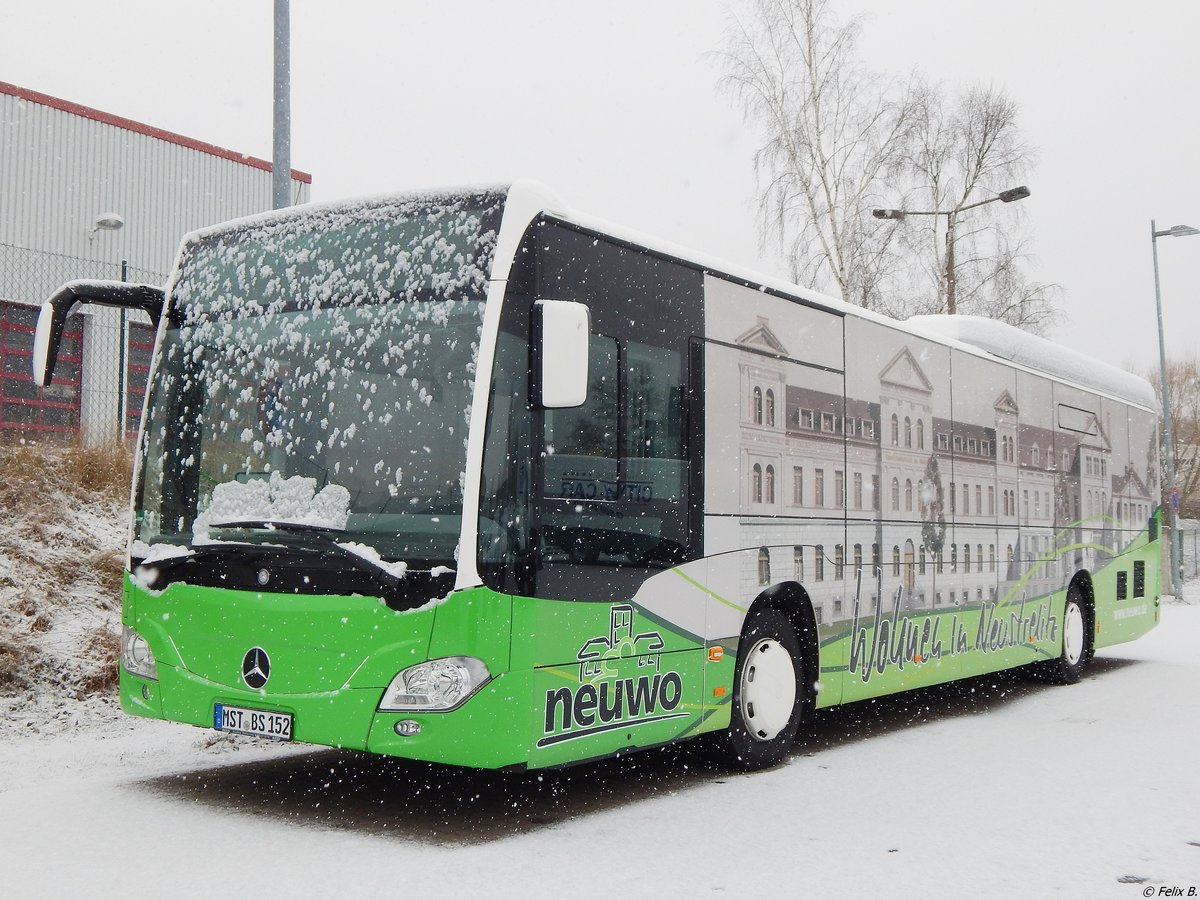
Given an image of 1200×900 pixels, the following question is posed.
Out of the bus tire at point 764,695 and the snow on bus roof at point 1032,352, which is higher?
the snow on bus roof at point 1032,352

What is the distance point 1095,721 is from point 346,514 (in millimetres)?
7123

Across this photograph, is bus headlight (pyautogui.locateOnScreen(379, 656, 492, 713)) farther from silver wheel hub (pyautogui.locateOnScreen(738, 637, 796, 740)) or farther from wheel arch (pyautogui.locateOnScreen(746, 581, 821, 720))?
wheel arch (pyautogui.locateOnScreen(746, 581, 821, 720))

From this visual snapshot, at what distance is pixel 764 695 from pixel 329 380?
11.4ft

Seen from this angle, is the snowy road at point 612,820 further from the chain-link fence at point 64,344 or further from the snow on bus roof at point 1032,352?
the chain-link fence at point 64,344

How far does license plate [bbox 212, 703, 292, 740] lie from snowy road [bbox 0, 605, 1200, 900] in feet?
1.53

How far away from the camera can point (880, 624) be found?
9320 mm

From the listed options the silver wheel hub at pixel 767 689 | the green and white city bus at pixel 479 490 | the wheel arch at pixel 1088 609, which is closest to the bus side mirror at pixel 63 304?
the green and white city bus at pixel 479 490

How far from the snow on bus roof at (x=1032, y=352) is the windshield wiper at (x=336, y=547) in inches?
238

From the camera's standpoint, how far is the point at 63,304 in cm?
675

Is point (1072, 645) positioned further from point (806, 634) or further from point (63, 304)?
point (63, 304)

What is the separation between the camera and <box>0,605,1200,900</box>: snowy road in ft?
17.8

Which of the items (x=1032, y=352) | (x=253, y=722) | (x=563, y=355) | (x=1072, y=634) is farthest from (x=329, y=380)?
(x=1072, y=634)

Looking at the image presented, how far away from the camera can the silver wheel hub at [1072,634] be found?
1310 centimetres

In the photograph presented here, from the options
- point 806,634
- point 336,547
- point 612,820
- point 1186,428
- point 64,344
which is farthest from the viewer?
point 1186,428
